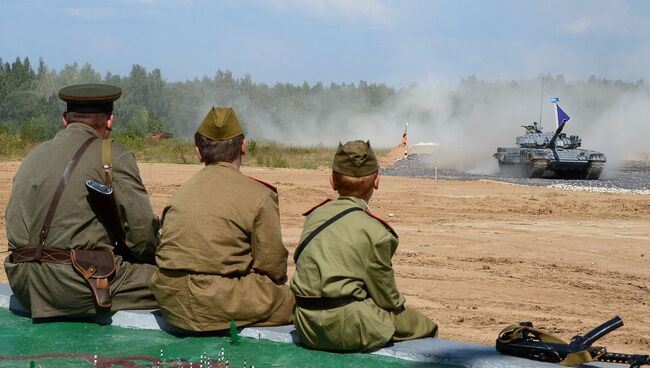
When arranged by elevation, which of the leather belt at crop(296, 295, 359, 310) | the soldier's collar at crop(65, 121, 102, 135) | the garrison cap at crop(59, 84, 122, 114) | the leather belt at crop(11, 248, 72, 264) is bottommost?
the leather belt at crop(296, 295, 359, 310)

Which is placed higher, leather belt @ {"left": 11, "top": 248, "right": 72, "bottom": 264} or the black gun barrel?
leather belt @ {"left": 11, "top": 248, "right": 72, "bottom": 264}

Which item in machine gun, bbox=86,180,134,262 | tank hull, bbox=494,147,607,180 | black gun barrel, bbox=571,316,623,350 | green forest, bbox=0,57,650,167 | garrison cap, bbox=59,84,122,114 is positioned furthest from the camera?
green forest, bbox=0,57,650,167

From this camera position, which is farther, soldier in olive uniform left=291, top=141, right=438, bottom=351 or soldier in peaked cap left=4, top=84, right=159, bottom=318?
soldier in peaked cap left=4, top=84, right=159, bottom=318

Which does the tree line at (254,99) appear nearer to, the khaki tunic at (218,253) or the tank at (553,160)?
the tank at (553,160)

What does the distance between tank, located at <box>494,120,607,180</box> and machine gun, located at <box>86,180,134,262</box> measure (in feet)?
79.2

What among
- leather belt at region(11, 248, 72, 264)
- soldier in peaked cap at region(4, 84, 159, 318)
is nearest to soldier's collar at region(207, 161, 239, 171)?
soldier in peaked cap at region(4, 84, 159, 318)

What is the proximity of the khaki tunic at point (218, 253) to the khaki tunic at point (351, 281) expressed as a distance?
0.37 metres

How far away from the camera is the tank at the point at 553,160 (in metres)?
29.3

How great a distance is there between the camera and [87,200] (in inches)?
222

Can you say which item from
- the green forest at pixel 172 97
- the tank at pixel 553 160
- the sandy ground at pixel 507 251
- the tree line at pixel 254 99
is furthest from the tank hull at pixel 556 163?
the green forest at pixel 172 97

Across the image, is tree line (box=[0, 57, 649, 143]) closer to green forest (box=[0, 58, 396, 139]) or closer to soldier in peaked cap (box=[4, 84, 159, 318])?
green forest (box=[0, 58, 396, 139])

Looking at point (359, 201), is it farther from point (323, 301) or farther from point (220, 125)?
point (220, 125)

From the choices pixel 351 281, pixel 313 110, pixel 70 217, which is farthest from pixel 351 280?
pixel 313 110

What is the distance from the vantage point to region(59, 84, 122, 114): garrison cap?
586 centimetres
